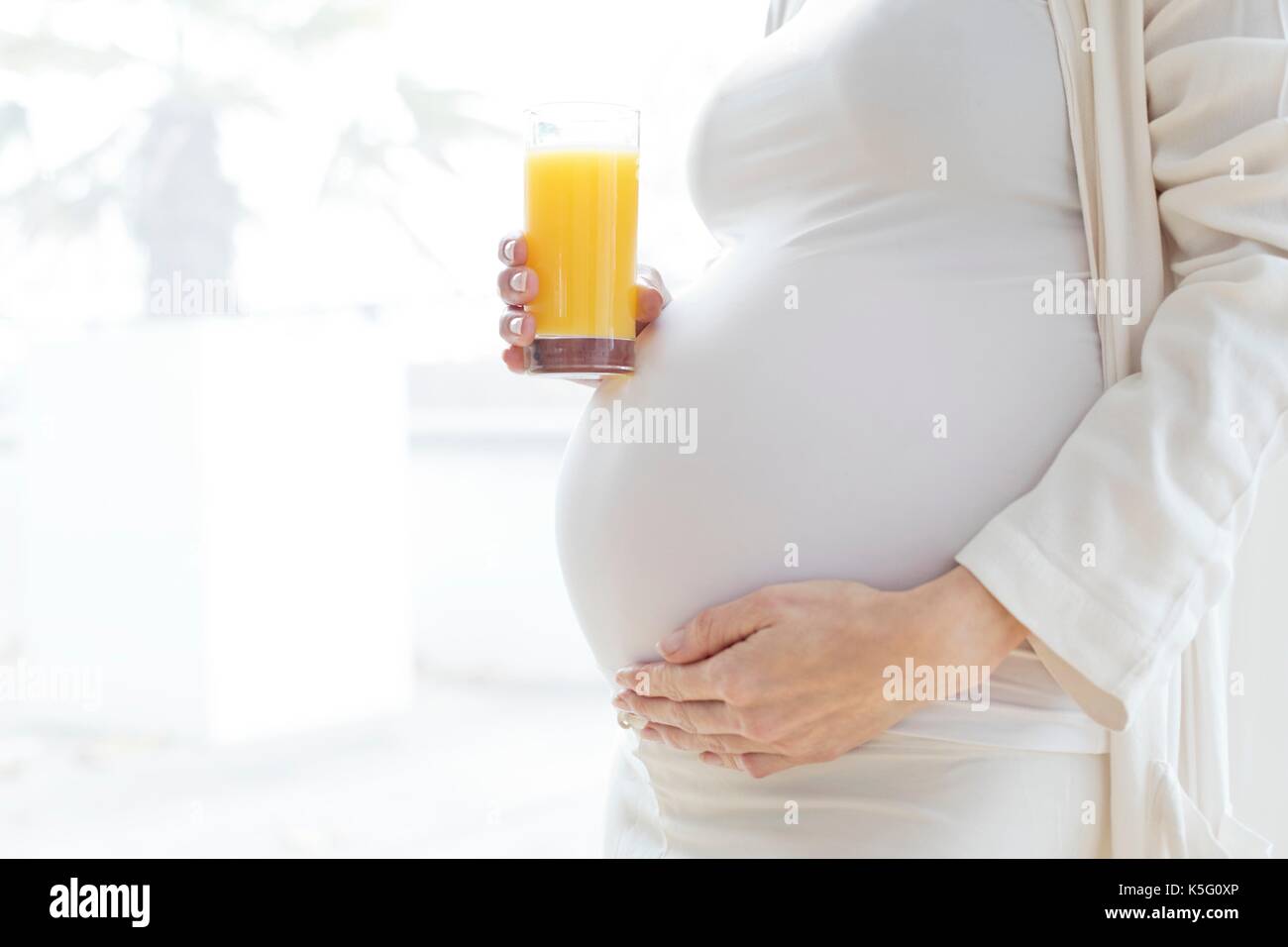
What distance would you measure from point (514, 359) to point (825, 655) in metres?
0.34

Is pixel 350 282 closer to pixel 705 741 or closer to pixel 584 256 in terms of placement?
pixel 584 256

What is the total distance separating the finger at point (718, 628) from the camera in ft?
2.24

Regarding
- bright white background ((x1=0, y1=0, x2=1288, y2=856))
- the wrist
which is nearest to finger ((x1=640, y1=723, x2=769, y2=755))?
the wrist

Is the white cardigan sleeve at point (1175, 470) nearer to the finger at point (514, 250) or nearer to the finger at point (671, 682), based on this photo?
the finger at point (671, 682)

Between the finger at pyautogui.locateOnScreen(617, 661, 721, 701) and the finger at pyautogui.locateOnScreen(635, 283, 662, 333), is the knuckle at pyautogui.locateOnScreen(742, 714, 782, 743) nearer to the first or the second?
the finger at pyautogui.locateOnScreen(617, 661, 721, 701)

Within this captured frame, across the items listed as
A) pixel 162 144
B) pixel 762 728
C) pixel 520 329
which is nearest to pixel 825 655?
pixel 762 728

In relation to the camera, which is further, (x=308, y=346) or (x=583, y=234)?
(x=308, y=346)

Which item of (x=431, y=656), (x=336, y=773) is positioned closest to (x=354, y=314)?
(x=431, y=656)

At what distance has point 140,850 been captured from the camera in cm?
268

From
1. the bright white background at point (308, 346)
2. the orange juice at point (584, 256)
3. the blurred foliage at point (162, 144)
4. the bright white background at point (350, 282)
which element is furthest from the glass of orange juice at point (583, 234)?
the blurred foliage at point (162, 144)

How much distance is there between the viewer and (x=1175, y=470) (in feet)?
2.10

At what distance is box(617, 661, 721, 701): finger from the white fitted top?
0.07ft
